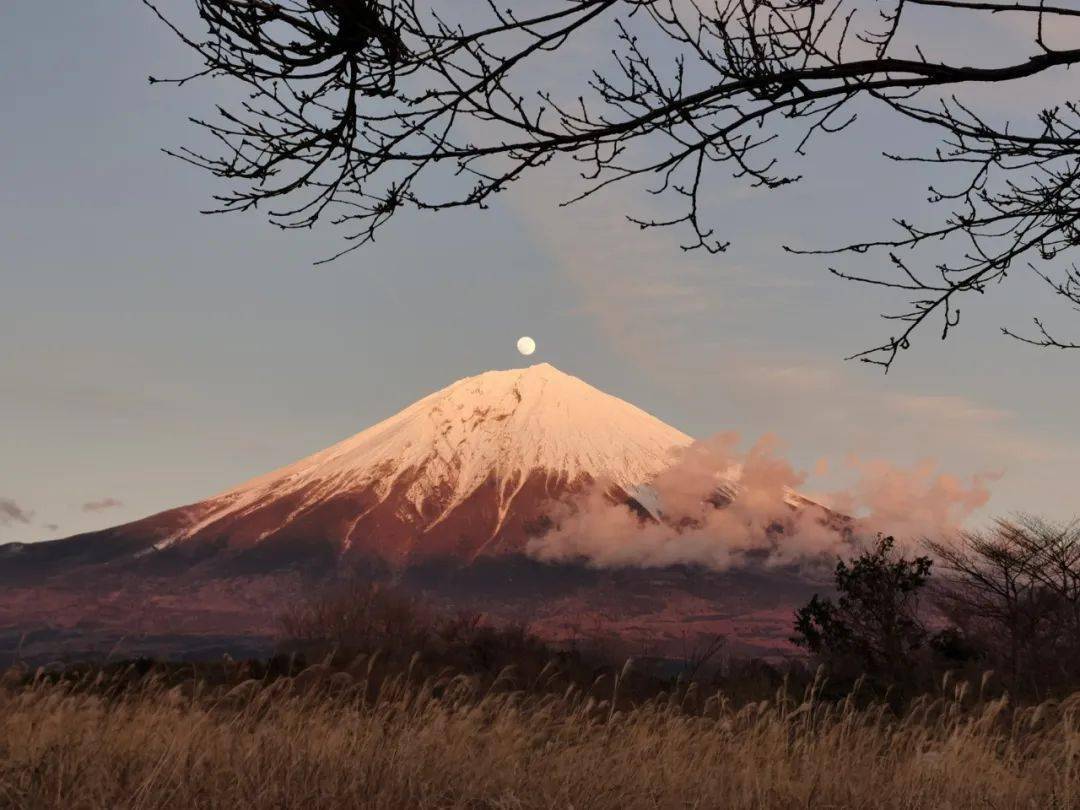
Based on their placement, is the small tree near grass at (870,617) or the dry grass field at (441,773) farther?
the small tree near grass at (870,617)

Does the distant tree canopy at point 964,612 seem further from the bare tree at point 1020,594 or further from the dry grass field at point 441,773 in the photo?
the dry grass field at point 441,773

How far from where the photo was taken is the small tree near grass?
2577 cm

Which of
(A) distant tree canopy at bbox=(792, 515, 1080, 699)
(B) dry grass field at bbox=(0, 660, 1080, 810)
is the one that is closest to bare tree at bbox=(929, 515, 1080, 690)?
(A) distant tree canopy at bbox=(792, 515, 1080, 699)

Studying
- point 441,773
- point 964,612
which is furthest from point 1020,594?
point 441,773

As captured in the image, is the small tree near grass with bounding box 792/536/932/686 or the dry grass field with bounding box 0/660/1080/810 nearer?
the dry grass field with bounding box 0/660/1080/810

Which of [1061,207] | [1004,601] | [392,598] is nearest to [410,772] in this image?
[1061,207]

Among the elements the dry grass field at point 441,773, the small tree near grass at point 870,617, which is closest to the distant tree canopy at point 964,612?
the small tree near grass at point 870,617

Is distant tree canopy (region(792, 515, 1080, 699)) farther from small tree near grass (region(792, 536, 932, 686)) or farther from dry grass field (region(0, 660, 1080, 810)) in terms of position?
dry grass field (region(0, 660, 1080, 810))

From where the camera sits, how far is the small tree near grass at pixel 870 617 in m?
25.8

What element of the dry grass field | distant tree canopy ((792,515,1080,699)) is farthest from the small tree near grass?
the dry grass field

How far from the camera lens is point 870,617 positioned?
86.8 ft

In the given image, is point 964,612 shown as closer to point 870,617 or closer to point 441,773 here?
point 870,617

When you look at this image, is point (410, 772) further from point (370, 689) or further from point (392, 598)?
point (392, 598)

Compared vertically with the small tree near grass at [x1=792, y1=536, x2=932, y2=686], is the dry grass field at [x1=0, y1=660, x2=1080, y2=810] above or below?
above
